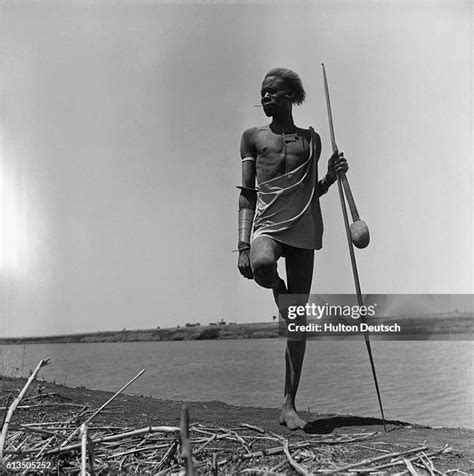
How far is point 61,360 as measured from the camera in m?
15.7

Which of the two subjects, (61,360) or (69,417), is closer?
(69,417)

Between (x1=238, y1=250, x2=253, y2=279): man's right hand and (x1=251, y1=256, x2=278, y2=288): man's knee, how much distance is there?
18 cm

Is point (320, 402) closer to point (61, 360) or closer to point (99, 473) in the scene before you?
point (99, 473)

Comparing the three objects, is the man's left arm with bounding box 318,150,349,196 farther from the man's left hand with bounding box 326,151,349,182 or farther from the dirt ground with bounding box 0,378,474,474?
the dirt ground with bounding box 0,378,474,474

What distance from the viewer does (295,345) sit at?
4320 mm

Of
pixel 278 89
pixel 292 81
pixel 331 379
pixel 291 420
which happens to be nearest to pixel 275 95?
pixel 278 89

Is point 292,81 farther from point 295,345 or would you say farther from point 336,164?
point 295,345

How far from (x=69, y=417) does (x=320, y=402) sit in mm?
3466

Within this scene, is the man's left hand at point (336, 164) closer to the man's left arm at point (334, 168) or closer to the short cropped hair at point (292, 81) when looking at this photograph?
the man's left arm at point (334, 168)

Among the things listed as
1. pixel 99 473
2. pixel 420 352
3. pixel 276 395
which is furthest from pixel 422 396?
pixel 99 473

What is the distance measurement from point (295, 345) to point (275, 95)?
1.90 metres

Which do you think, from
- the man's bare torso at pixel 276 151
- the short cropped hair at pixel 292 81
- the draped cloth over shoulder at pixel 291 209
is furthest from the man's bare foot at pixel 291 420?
the short cropped hair at pixel 292 81

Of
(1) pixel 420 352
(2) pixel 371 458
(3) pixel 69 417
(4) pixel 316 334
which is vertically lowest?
(2) pixel 371 458

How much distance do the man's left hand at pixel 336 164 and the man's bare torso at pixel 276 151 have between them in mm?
194
